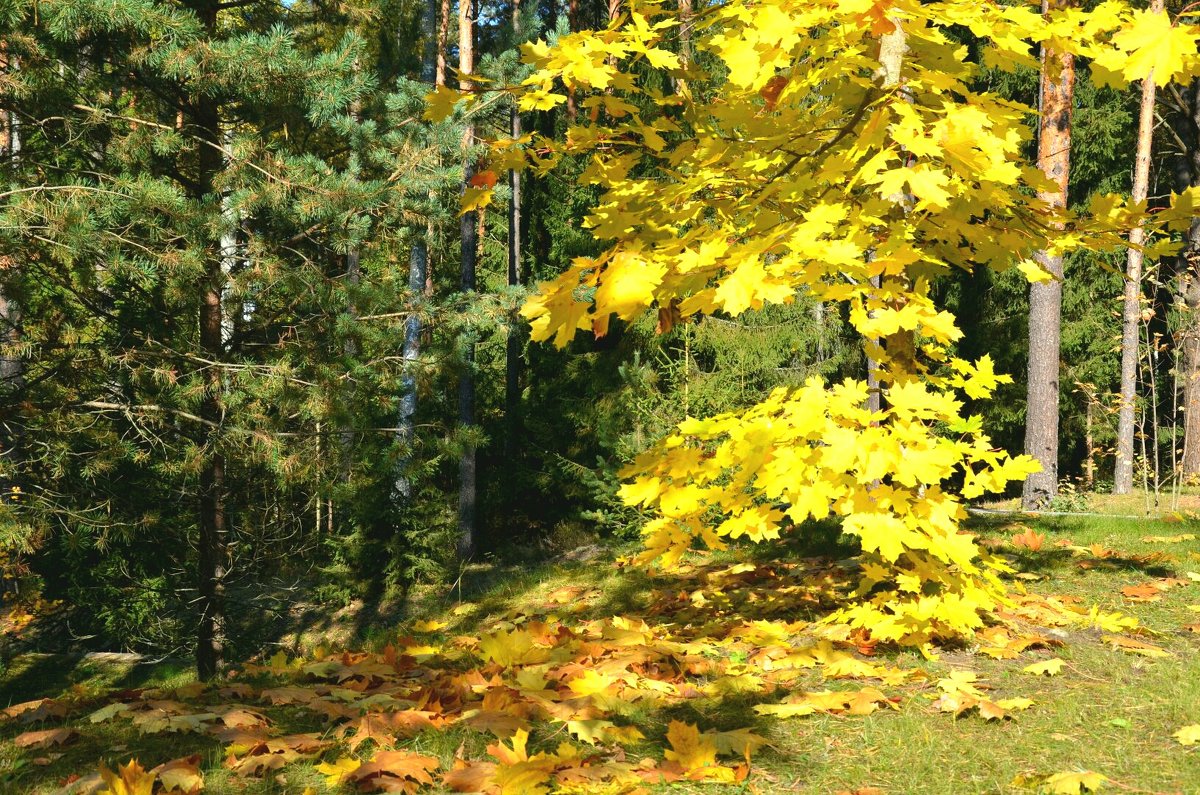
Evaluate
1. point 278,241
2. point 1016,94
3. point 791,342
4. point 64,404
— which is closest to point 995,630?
point 278,241

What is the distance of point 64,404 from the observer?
6.15 meters

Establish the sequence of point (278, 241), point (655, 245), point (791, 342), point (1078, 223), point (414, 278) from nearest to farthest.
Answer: point (655, 245)
point (1078, 223)
point (278, 241)
point (791, 342)
point (414, 278)

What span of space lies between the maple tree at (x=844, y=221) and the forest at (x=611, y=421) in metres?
0.02

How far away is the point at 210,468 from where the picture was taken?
662 cm

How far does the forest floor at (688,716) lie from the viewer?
223cm

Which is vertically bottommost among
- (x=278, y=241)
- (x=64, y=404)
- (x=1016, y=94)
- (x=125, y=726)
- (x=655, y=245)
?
(x=125, y=726)

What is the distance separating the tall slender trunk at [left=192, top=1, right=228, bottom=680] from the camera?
649 cm

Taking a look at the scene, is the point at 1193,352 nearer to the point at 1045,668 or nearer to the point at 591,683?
the point at 1045,668

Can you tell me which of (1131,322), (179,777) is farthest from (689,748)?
(1131,322)

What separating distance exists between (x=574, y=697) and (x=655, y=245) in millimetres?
1562

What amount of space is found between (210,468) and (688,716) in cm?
499

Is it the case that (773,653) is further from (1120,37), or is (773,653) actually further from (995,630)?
(1120,37)

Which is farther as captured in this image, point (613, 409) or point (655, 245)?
point (613, 409)

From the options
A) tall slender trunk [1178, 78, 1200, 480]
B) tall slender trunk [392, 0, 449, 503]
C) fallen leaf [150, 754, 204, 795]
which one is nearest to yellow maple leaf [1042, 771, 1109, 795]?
fallen leaf [150, 754, 204, 795]
